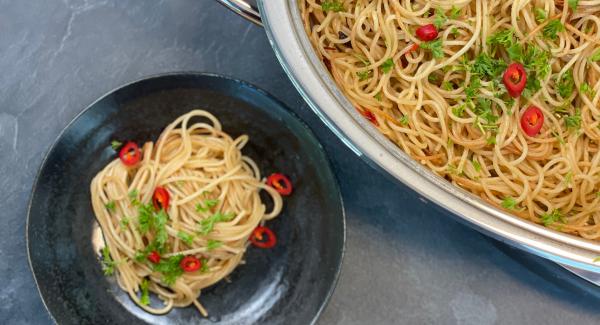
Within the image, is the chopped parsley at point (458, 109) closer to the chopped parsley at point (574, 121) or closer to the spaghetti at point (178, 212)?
the chopped parsley at point (574, 121)

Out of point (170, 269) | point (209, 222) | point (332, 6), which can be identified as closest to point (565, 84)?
point (332, 6)

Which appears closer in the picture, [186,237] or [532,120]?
[532,120]

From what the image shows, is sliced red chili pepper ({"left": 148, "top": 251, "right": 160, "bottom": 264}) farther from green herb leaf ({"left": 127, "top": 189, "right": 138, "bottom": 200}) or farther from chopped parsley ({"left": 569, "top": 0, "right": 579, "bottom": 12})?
chopped parsley ({"left": 569, "top": 0, "right": 579, "bottom": 12})

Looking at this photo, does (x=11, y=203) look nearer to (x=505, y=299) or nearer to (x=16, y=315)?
(x=16, y=315)

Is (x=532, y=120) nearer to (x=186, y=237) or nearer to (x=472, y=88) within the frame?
(x=472, y=88)

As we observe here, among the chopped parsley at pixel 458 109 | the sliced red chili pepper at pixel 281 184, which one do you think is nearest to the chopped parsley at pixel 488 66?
the chopped parsley at pixel 458 109

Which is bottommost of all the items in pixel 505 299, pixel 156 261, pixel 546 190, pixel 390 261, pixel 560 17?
pixel 505 299

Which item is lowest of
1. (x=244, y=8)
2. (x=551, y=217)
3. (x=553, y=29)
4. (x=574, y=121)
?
(x=551, y=217)

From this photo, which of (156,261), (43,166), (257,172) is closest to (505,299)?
(257,172)
